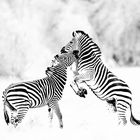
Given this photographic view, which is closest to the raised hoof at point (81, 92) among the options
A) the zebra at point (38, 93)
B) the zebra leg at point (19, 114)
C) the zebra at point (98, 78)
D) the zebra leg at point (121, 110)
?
the zebra at point (98, 78)

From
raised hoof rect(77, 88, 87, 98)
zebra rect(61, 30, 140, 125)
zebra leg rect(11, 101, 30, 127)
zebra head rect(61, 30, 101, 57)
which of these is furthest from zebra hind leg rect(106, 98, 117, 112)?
zebra leg rect(11, 101, 30, 127)

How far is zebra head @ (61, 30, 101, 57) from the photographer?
326 cm

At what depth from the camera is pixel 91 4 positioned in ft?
31.1

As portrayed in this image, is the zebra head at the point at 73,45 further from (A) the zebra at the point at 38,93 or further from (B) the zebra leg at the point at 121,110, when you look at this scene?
(B) the zebra leg at the point at 121,110

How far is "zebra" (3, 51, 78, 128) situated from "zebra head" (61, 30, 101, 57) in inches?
1.8

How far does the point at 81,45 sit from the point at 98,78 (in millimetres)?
238

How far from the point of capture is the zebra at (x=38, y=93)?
9.82 feet

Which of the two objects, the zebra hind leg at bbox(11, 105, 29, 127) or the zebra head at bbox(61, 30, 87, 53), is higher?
the zebra head at bbox(61, 30, 87, 53)

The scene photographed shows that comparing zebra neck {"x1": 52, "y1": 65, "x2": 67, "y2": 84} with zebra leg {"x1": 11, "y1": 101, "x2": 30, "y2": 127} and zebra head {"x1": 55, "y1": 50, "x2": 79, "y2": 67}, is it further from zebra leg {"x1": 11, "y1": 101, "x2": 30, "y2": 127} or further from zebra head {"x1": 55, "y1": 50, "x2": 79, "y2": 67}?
zebra leg {"x1": 11, "y1": 101, "x2": 30, "y2": 127}

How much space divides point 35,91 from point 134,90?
2097mm

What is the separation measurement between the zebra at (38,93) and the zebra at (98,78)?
0.22 ft

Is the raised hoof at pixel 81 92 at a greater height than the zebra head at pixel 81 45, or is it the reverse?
the zebra head at pixel 81 45

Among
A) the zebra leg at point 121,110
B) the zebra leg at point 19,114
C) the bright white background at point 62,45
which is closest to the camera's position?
the zebra leg at point 19,114

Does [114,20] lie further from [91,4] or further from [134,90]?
[134,90]
